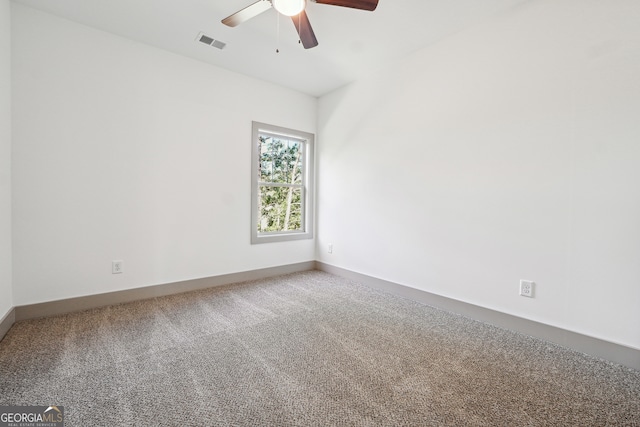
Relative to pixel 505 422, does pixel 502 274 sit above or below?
above

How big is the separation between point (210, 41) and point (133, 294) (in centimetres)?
275

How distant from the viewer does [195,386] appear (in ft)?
5.09

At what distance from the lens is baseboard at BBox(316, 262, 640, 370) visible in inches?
72.2

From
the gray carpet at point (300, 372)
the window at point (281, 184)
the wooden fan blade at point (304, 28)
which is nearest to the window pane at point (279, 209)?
the window at point (281, 184)

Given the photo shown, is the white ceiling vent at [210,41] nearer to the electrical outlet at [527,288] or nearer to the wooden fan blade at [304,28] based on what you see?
the wooden fan blade at [304,28]

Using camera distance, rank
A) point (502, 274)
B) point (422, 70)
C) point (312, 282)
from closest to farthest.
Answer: point (502, 274) < point (422, 70) < point (312, 282)

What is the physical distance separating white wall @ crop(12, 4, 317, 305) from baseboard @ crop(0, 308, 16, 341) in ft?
0.34

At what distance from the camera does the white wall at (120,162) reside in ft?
7.73

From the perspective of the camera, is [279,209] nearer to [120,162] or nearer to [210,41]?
[120,162]

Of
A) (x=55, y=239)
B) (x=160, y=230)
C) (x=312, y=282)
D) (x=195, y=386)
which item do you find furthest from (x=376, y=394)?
(x=55, y=239)

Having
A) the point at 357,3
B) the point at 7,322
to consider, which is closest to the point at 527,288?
the point at 357,3

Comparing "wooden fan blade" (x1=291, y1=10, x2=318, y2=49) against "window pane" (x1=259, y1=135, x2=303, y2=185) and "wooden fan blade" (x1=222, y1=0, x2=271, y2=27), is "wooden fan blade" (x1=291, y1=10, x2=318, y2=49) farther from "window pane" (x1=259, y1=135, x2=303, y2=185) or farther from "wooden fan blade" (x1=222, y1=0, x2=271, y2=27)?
"window pane" (x1=259, y1=135, x2=303, y2=185)

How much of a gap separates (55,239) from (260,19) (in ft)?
8.92

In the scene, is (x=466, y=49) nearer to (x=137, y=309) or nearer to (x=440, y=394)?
(x=440, y=394)
